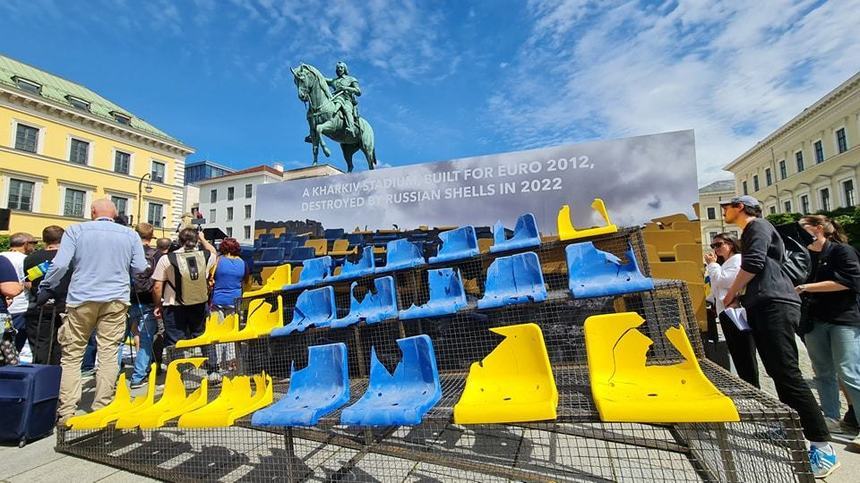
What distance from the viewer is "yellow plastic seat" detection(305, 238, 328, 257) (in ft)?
20.4

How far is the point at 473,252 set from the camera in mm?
4031

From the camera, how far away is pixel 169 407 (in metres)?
2.57

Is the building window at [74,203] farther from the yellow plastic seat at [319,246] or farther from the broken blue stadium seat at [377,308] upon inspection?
the broken blue stadium seat at [377,308]

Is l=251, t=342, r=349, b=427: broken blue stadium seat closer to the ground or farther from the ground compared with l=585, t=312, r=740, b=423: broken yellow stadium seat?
closer to the ground

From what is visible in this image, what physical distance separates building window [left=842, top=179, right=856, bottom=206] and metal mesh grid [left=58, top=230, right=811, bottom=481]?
47.8 m

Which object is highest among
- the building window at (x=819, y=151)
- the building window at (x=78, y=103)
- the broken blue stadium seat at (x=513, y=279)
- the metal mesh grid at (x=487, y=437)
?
the building window at (x=78, y=103)

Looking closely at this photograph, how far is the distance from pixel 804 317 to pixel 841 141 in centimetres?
4945

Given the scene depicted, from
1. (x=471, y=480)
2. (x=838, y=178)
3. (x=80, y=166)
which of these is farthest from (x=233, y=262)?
(x=838, y=178)

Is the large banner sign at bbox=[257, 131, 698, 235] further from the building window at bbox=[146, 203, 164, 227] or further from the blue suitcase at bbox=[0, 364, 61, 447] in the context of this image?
the building window at bbox=[146, 203, 164, 227]

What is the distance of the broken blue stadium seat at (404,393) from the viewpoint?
6.05 ft

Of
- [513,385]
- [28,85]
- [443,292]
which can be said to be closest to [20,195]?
[28,85]

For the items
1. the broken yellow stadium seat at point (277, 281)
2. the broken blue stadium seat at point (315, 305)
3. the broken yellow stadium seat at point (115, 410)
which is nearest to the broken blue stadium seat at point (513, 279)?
the broken blue stadium seat at point (315, 305)

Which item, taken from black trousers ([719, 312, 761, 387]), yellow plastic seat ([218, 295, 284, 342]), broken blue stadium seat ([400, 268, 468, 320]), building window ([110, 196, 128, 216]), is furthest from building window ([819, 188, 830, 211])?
building window ([110, 196, 128, 216])

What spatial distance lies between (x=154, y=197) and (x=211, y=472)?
39.4 meters
